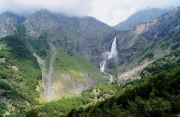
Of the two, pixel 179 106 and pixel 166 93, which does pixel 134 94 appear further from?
pixel 179 106

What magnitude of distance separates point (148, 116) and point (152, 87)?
25.4 m

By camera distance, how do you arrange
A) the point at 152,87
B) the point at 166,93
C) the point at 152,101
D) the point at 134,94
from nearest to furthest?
1. the point at 152,101
2. the point at 166,93
3. the point at 152,87
4. the point at 134,94

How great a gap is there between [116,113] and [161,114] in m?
22.6

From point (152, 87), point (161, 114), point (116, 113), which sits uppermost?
point (152, 87)

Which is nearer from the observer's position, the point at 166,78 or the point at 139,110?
the point at 139,110

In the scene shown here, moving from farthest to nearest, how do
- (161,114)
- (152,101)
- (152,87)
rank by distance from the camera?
(152,87), (152,101), (161,114)

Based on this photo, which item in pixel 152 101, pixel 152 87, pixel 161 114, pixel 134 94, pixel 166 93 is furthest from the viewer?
pixel 134 94

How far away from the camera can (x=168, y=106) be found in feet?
299

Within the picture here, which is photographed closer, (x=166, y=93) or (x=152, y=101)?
(x=152, y=101)

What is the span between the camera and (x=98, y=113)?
390 ft

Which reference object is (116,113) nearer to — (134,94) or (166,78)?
(134,94)

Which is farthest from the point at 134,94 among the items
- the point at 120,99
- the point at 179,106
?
the point at 179,106

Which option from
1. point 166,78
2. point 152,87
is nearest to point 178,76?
point 166,78

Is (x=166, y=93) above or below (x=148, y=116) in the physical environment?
above
